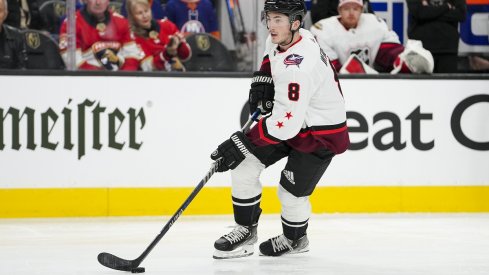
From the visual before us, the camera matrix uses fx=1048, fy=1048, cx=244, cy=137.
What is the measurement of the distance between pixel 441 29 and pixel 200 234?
2.15 m

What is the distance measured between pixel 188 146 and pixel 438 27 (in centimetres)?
168

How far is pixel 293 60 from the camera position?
12.9ft

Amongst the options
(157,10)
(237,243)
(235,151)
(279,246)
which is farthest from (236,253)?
(157,10)

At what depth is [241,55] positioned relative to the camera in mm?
5922

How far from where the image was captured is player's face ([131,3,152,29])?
5.87m

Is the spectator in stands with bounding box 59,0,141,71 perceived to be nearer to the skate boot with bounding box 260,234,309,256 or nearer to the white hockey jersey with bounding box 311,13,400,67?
the white hockey jersey with bounding box 311,13,400,67

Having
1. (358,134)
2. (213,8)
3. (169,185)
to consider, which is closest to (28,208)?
(169,185)

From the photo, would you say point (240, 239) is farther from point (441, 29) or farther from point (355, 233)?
point (441, 29)

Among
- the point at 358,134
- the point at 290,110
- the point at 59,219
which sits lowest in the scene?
the point at 59,219

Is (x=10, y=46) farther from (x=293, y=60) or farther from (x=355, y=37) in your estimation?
(x=293, y=60)

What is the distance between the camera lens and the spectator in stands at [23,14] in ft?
18.5

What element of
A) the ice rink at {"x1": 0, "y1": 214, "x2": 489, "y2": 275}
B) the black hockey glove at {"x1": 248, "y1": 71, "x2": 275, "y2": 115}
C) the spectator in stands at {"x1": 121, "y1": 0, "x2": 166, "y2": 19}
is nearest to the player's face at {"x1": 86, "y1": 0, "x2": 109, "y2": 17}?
the spectator in stands at {"x1": 121, "y1": 0, "x2": 166, "y2": 19}

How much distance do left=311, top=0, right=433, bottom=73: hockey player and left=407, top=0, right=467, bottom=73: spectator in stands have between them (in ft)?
0.37

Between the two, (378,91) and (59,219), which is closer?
(59,219)
